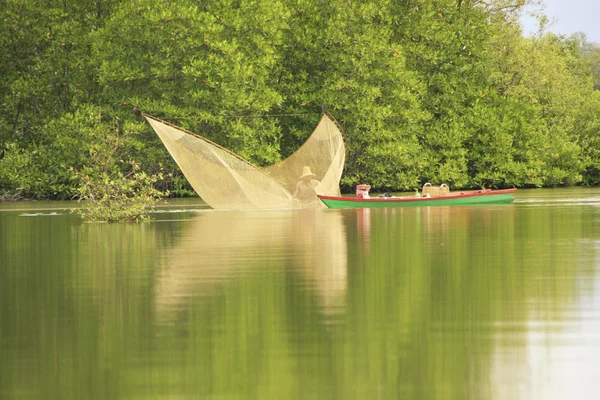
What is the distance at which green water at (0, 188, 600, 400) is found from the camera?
24.5ft

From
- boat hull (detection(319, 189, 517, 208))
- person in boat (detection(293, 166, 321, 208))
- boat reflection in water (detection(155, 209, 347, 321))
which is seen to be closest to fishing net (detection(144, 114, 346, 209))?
person in boat (detection(293, 166, 321, 208))

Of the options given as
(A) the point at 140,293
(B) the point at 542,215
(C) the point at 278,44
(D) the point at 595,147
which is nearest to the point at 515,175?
(D) the point at 595,147

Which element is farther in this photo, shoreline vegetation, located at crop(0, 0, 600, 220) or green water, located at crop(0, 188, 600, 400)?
shoreline vegetation, located at crop(0, 0, 600, 220)

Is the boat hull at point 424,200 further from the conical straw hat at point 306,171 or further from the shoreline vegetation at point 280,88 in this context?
the shoreline vegetation at point 280,88

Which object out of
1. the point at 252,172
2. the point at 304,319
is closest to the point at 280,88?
the point at 252,172

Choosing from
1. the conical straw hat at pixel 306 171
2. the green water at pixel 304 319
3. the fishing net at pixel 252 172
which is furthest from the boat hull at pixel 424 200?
the green water at pixel 304 319

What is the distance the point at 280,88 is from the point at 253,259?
34.4 m

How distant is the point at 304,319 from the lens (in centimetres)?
1014

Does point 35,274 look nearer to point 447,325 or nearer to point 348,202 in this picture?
point 447,325

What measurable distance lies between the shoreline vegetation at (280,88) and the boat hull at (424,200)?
955cm

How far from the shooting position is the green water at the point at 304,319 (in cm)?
748

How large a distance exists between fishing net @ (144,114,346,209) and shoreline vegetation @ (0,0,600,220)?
27.9 feet

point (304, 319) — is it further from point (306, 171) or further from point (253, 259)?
point (306, 171)

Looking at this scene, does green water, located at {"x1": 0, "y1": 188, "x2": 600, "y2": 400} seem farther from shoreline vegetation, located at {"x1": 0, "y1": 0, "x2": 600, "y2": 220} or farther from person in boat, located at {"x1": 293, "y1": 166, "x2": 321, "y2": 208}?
shoreline vegetation, located at {"x1": 0, "y1": 0, "x2": 600, "y2": 220}
